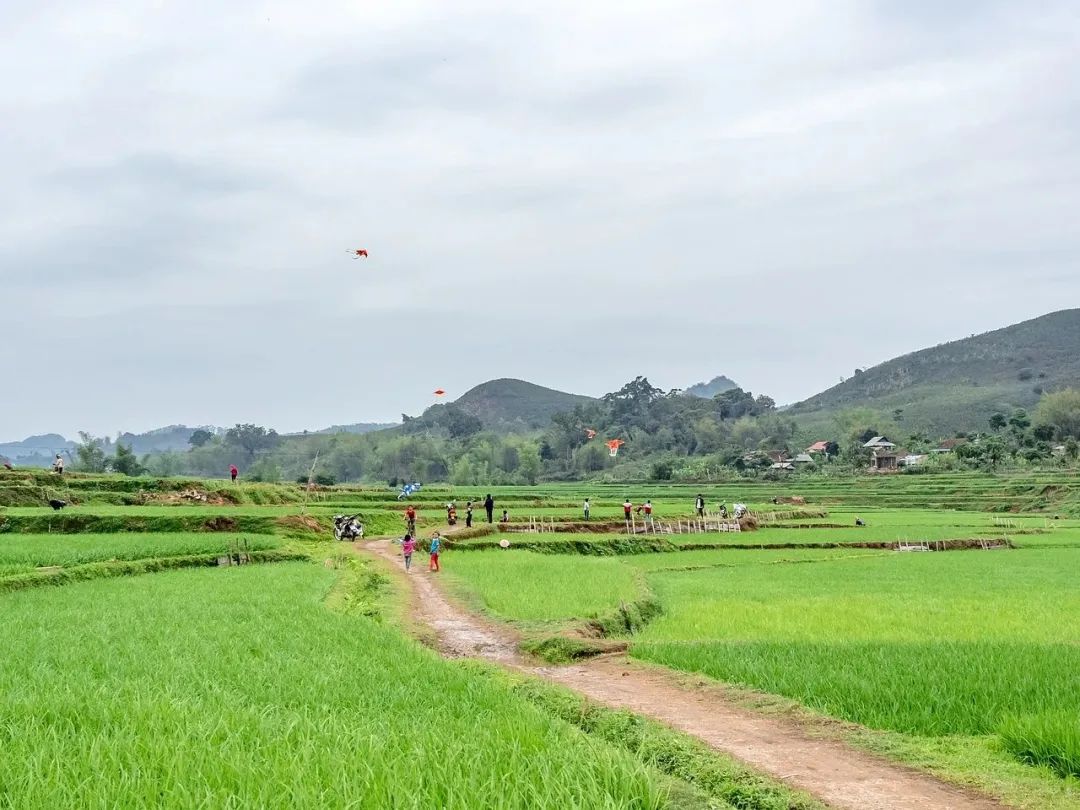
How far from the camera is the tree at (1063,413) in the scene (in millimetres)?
93938

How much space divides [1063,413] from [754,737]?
3990 inches

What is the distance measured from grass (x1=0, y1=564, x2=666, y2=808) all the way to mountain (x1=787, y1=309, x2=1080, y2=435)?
425 ft

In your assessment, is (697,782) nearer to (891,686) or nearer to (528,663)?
(891,686)

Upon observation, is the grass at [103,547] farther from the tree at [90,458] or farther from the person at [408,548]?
the tree at [90,458]

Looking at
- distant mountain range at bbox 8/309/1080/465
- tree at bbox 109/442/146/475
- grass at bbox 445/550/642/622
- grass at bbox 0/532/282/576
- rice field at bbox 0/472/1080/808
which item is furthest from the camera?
distant mountain range at bbox 8/309/1080/465

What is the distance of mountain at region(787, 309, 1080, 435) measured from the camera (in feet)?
444

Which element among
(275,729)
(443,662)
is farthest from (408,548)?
→ (275,729)

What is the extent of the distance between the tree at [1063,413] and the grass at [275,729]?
316ft

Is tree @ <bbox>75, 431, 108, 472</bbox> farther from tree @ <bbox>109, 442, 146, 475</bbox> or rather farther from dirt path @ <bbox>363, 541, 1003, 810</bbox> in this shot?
dirt path @ <bbox>363, 541, 1003, 810</bbox>

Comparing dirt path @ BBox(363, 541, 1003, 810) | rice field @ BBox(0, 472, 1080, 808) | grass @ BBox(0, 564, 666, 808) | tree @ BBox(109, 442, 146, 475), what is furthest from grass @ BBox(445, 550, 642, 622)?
tree @ BBox(109, 442, 146, 475)

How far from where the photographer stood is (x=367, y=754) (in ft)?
18.0

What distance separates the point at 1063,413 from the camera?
9531 centimetres

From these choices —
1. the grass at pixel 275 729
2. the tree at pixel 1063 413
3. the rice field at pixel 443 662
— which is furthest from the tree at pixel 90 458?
the tree at pixel 1063 413

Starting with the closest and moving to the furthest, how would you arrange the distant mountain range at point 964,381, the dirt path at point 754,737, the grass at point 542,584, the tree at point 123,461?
the dirt path at point 754,737, the grass at point 542,584, the tree at point 123,461, the distant mountain range at point 964,381
